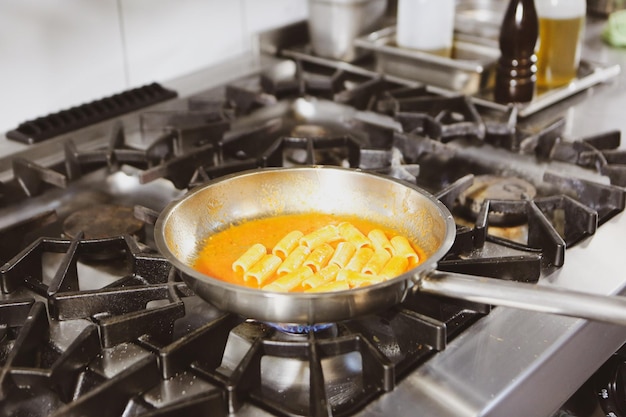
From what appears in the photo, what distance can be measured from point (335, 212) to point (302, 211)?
40 mm

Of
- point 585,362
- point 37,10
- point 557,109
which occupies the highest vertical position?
point 37,10

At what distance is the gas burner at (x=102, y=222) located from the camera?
996 millimetres

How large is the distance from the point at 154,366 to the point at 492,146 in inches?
28.3

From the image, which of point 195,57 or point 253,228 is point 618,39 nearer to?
point 195,57

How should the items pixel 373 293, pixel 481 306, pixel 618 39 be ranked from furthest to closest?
pixel 618 39 < pixel 481 306 < pixel 373 293

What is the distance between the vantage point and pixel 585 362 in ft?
2.70

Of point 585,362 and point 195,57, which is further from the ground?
point 195,57

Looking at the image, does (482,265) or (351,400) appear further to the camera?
(482,265)

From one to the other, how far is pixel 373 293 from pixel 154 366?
0.20 meters

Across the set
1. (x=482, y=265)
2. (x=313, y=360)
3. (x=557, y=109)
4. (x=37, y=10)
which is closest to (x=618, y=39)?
(x=557, y=109)

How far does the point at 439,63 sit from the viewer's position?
135cm

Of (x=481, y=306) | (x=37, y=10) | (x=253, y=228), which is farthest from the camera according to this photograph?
(x=37, y=10)

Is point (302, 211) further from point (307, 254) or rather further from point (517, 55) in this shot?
point (517, 55)

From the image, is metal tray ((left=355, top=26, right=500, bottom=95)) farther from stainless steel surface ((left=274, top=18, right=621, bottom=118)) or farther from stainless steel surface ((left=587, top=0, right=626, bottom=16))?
stainless steel surface ((left=587, top=0, right=626, bottom=16))
